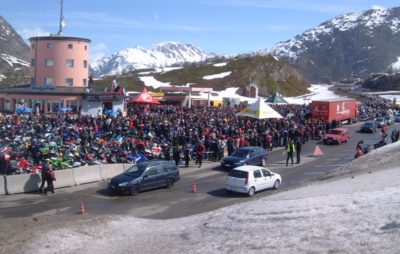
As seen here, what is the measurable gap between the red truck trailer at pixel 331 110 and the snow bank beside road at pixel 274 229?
1269 inches

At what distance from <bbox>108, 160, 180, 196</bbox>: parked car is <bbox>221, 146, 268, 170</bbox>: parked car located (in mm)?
4677

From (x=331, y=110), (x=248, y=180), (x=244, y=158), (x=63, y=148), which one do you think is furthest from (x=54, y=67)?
(x=248, y=180)

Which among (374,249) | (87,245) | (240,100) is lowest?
(87,245)

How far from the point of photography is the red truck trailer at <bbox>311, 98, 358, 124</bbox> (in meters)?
49.0

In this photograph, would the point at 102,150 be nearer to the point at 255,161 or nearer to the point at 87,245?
the point at 255,161

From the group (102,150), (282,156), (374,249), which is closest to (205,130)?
(282,156)

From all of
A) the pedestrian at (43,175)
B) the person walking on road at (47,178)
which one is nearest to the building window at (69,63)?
the pedestrian at (43,175)

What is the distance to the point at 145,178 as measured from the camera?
22594 mm

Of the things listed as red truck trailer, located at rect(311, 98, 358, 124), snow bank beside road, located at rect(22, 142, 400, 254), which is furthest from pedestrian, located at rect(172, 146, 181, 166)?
red truck trailer, located at rect(311, 98, 358, 124)

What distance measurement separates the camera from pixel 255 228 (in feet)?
43.3

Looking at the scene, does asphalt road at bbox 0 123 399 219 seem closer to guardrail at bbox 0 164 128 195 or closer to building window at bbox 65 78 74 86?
guardrail at bbox 0 164 128 195

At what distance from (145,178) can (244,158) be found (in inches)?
293

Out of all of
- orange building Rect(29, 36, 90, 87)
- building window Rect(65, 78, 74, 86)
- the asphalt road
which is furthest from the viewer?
building window Rect(65, 78, 74, 86)

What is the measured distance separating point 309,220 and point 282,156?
2138cm
